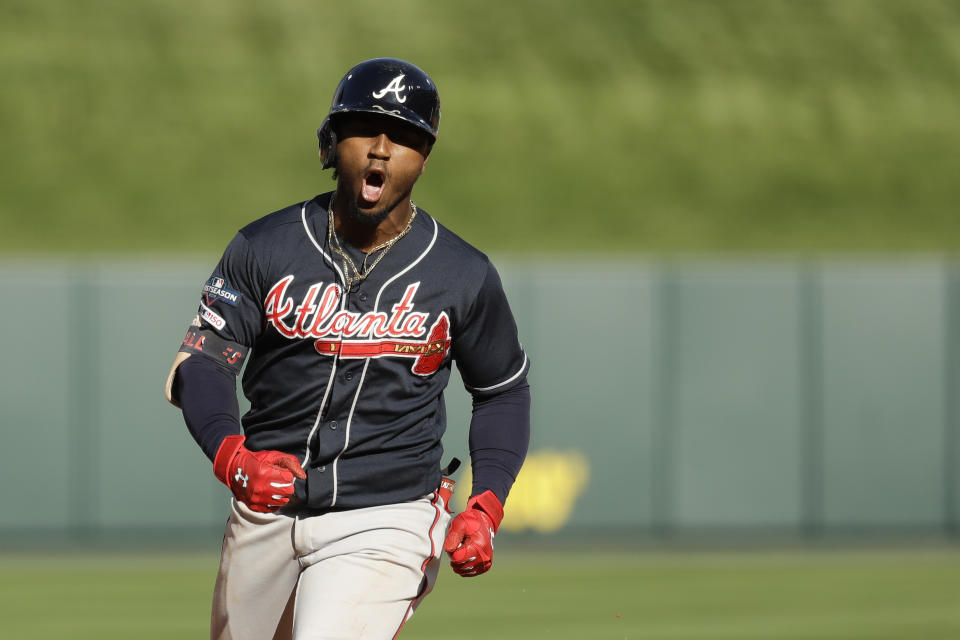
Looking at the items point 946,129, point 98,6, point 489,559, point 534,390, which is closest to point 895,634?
point 534,390

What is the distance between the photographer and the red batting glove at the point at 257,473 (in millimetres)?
3926

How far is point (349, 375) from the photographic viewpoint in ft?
14.1

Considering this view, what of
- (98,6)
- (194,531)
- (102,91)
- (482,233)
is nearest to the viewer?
(194,531)

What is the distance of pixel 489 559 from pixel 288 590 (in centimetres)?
60

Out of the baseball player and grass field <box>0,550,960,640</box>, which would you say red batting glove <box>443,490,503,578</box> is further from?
grass field <box>0,550,960,640</box>

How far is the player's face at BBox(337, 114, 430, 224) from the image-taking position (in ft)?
14.2

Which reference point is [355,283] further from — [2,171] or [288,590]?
[2,171]

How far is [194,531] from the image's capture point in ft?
43.5

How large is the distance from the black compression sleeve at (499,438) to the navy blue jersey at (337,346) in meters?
0.21

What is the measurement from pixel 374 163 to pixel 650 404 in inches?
373

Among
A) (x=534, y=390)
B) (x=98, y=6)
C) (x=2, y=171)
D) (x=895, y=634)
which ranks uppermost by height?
(x=98, y=6)

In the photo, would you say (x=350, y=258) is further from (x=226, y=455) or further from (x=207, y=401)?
(x=226, y=455)

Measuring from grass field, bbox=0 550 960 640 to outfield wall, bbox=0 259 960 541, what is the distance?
0.58 metres

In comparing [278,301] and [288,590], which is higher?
[278,301]
